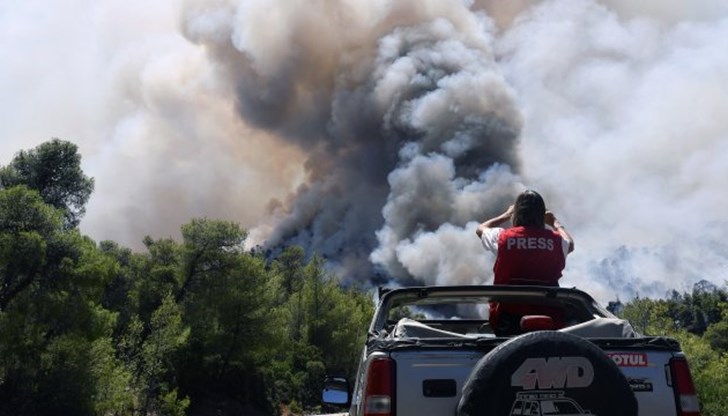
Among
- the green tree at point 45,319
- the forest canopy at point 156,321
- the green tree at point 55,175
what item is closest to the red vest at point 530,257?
the forest canopy at point 156,321

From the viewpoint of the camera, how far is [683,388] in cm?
390

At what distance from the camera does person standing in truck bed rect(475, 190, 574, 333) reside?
5535mm

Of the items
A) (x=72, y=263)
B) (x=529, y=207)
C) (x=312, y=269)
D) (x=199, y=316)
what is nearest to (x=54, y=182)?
(x=199, y=316)

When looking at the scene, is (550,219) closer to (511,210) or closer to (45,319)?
(511,210)

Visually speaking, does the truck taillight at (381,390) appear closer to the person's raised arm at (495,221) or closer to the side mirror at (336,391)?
the side mirror at (336,391)

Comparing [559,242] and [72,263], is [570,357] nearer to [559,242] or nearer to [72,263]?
[559,242]

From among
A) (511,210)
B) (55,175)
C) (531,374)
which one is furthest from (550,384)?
(55,175)

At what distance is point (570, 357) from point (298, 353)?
49389mm

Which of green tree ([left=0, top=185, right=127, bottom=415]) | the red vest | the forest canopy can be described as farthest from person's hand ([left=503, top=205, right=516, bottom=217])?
green tree ([left=0, top=185, right=127, bottom=415])

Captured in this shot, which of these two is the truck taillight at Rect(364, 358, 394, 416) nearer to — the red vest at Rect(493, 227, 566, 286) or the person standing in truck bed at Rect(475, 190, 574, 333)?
the person standing in truck bed at Rect(475, 190, 574, 333)

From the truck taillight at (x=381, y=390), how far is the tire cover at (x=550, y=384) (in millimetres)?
429

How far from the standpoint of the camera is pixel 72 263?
29.0 metres

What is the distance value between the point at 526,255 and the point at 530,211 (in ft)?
1.13

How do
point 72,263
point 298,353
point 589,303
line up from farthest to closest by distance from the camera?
point 298,353 → point 72,263 → point 589,303
